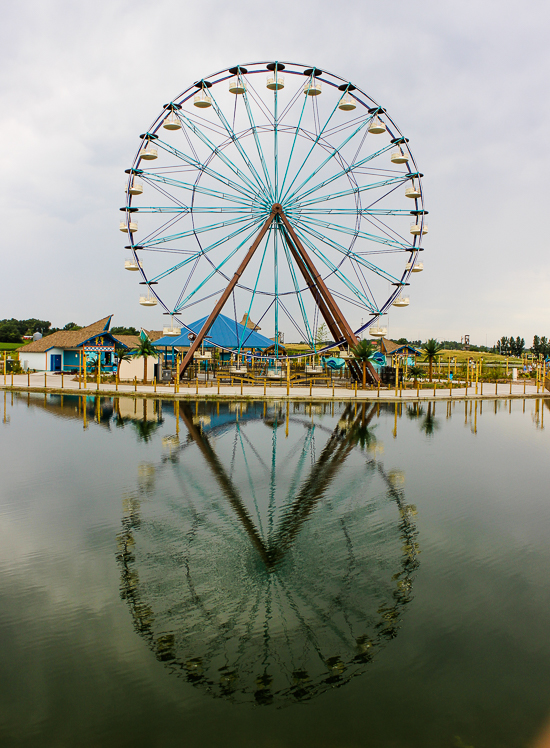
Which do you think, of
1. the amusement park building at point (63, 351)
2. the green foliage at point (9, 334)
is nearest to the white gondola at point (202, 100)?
the amusement park building at point (63, 351)

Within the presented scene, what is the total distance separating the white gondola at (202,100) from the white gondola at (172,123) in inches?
58.5

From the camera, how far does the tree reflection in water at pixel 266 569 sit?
5250 mm

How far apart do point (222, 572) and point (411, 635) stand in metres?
2.61

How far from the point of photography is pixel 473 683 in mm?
5012

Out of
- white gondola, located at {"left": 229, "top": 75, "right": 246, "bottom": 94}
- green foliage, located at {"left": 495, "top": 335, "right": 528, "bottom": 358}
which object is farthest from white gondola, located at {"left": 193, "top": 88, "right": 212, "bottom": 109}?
green foliage, located at {"left": 495, "top": 335, "right": 528, "bottom": 358}

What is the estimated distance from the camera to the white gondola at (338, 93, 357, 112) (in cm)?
3294

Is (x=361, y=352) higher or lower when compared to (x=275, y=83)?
lower

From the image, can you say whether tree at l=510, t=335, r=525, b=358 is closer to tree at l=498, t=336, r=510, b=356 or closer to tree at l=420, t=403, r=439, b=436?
tree at l=498, t=336, r=510, b=356

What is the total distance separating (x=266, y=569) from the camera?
7.29m

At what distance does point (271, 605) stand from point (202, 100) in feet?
106

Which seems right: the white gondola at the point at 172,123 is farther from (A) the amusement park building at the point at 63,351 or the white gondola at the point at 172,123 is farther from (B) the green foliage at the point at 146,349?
(A) the amusement park building at the point at 63,351

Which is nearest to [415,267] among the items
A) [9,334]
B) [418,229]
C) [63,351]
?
[418,229]

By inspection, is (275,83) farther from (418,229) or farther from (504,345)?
(504,345)

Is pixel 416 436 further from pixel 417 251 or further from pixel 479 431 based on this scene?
pixel 417 251
